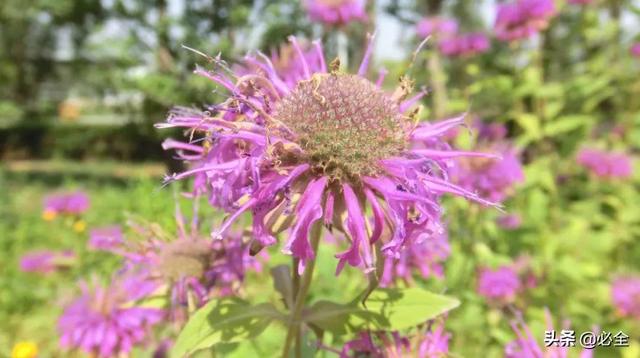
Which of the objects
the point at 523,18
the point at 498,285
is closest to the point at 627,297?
the point at 498,285

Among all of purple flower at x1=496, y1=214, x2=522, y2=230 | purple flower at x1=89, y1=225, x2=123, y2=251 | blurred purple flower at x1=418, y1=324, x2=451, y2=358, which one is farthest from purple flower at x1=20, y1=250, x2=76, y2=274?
blurred purple flower at x1=418, y1=324, x2=451, y2=358

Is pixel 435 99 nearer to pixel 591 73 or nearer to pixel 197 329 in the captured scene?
pixel 591 73

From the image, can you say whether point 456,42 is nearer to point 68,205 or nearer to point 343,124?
point 68,205

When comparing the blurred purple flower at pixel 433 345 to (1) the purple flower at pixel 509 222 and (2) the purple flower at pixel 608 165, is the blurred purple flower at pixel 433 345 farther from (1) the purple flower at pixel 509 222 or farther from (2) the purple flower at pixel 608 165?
(2) the purple flower at pixel 608 165

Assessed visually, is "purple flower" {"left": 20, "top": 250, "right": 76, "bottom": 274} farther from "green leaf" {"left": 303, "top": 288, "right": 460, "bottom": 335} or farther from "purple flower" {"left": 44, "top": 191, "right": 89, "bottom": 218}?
"green leaf" {"left": 303, "top": 288, "right": 460, "bottom": 335}

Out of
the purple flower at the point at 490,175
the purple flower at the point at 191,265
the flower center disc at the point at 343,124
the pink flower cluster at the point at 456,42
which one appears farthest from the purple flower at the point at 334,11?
the flower center disc at the point at 343,124

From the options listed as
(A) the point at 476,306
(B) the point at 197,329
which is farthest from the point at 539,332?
(B) the point at 197,329
